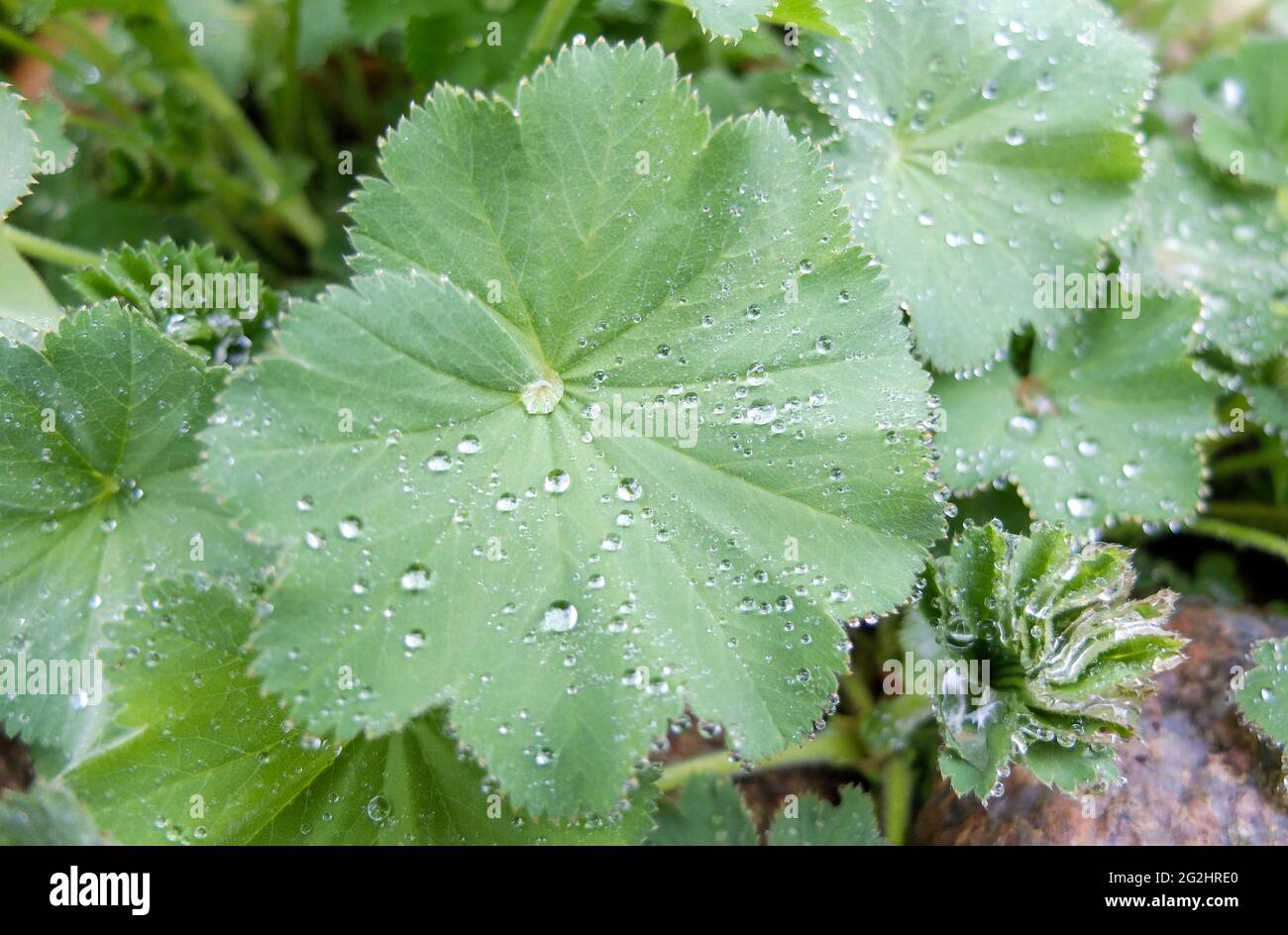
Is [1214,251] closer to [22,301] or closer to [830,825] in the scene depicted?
[830,825]

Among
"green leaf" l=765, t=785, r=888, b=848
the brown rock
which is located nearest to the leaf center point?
"green leaf" l=765, t=785, r=888, b=848

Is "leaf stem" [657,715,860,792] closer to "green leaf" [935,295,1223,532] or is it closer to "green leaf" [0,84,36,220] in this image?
"green leaf" [935,295,1223,532]

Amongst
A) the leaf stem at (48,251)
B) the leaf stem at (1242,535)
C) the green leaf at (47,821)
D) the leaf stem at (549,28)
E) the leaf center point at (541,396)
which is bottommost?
the green leaf at (47,821)

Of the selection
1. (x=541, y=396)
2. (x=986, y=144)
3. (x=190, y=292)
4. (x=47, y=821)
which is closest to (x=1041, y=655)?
(x=541, y=396)

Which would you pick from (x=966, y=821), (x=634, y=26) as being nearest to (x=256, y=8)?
(x=634, y=26)

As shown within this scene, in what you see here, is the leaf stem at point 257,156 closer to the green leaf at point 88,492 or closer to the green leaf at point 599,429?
the green leaf at point 88,492

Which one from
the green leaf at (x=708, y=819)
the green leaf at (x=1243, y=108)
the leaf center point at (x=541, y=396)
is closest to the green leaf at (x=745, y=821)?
the green leaf at (x=708, y=819)
